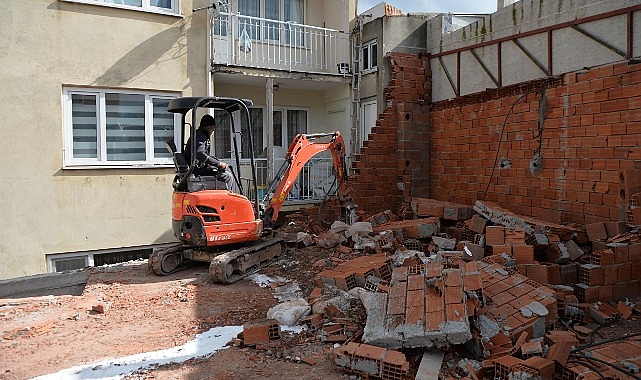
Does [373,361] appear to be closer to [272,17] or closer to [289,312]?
[289,312]

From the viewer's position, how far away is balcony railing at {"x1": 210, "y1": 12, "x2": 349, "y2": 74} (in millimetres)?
10867

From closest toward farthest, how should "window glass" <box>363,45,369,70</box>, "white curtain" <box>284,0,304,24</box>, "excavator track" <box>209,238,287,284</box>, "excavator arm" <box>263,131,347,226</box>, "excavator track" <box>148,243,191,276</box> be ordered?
"excavator track" <box>209,238,287,284</box> → "excavator track" <box>148,243,191,276</box> → "excavator arm" <box>263,131,347,226</box> → "window glass" <box>363,45,369,70</box> → "white curtain" <box>284,0,304,24</box>

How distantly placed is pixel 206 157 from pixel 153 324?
250 cm

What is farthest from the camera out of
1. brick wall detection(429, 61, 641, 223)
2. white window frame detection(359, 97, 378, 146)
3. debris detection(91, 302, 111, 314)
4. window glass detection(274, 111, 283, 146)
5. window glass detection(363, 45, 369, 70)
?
window glass detection(274, 111, 283, 146)

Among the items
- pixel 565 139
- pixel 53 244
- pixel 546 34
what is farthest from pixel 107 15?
pixel 565 139

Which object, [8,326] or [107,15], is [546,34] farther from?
[8,326]

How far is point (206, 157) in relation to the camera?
23.4ft

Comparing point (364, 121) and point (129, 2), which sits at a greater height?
point (129, 2)

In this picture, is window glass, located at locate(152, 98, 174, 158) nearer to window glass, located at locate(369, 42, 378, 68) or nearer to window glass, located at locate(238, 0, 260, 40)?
window glass, located at locate(238, 0, 260, 40)

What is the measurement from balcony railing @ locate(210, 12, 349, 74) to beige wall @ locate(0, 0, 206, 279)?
132 centimetres

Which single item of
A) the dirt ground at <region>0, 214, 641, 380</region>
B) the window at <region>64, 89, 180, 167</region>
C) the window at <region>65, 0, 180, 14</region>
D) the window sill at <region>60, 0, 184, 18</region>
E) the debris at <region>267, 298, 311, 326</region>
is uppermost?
the window at <region>65, 0, 180, 14</region>

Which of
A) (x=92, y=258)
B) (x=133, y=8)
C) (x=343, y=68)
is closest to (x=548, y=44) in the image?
(x=343, y=68)

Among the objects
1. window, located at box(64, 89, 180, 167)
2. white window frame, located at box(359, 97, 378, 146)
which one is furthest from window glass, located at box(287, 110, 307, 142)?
window, located at box(64, 89, 180, 167)

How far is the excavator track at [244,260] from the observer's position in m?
6.94
